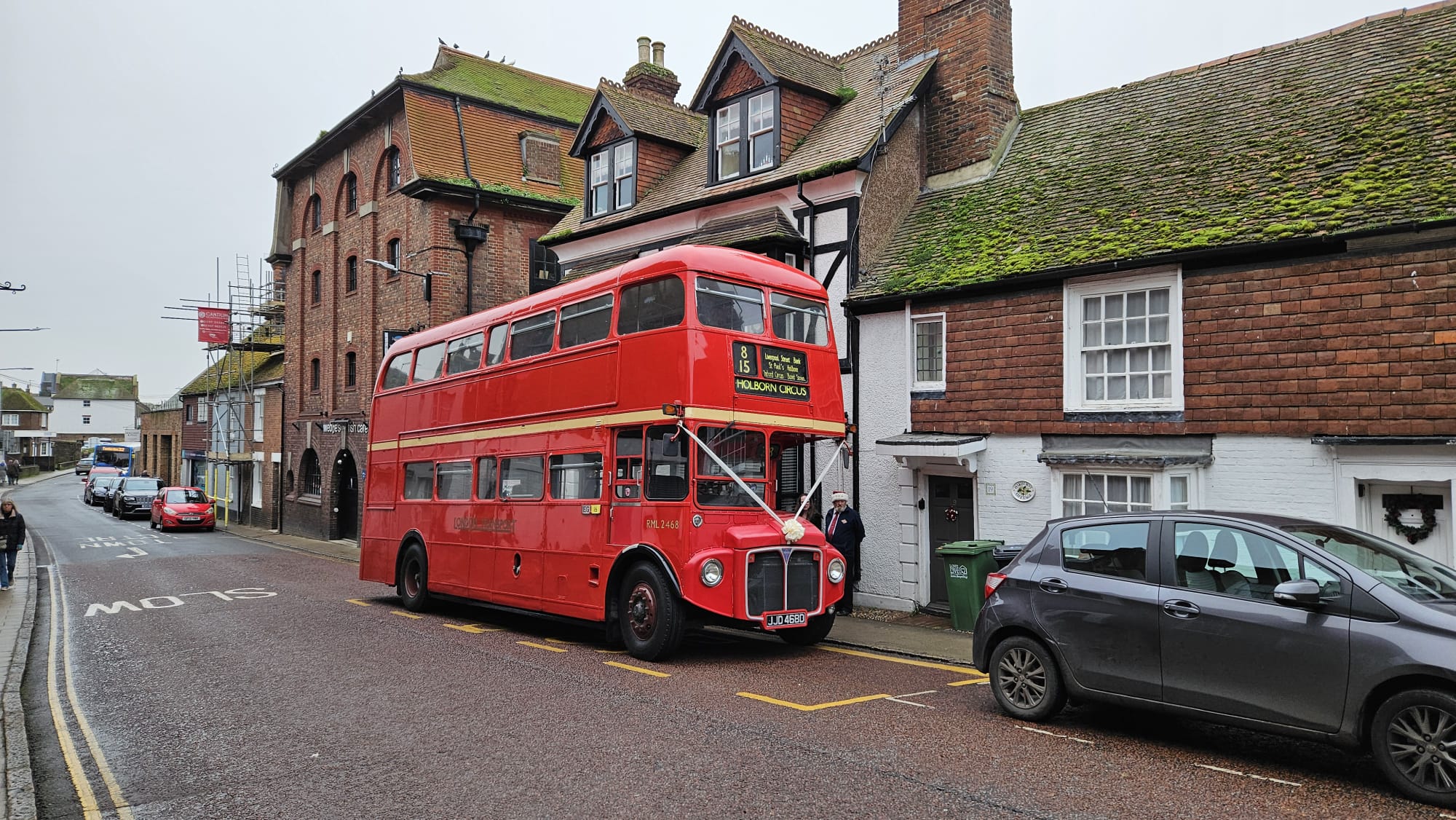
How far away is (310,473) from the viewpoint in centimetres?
3347

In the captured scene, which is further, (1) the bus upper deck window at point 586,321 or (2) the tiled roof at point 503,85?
(2) the tiled roof at point 503,85

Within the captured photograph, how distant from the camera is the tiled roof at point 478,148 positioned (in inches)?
1052

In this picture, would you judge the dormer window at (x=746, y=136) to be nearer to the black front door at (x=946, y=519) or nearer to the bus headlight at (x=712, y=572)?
the black front door at (x=946, y=519)

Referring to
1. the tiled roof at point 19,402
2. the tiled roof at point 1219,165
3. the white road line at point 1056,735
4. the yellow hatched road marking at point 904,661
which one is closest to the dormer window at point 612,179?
the tiled roof at point 1219,165

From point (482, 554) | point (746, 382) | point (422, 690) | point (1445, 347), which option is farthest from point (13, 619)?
point (1445, 347)

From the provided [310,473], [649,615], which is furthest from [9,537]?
[310,473]

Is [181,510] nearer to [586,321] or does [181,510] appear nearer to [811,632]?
[586,321]

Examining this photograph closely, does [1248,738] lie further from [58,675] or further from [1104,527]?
[58,675]

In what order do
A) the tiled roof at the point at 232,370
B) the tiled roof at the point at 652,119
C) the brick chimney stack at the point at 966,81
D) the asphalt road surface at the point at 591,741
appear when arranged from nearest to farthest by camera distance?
1. the asphalt road surface at the point at 591,741
2. the brick chimney stack at the point at 966,81
3. the tiled roof at the point at 652,119
4. the tiled roof at the point at 232,370

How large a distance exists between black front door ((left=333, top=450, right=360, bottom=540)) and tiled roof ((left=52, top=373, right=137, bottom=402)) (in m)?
111

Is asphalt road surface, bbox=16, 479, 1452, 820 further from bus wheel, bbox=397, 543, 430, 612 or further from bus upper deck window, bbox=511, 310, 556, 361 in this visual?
bus upper deck window, bbox=511, 310, 556, 361

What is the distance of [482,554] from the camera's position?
13.7 metres

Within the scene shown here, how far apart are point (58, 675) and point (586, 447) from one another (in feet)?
20.0

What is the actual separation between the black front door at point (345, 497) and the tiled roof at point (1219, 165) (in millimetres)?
21033
